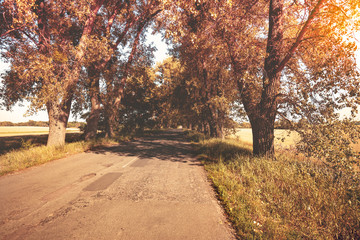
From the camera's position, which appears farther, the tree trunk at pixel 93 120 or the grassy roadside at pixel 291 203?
the tree trunk at pixel 93 120

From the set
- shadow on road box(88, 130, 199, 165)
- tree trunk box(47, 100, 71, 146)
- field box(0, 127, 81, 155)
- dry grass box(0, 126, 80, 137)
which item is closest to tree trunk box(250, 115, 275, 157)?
shadow on road box(88, 130, 199, 165)

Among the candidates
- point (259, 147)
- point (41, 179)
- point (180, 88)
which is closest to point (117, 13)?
point (180, 88)

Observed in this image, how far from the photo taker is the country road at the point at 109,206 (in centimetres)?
267

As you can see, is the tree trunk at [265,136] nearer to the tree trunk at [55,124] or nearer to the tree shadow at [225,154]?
the tree shadow at [225,154]

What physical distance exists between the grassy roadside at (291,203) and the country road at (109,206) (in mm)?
457

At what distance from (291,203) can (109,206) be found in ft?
13.8

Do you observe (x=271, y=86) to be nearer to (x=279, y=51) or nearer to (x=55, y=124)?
(x=279, y=51)

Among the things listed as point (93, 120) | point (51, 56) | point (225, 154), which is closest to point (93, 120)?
point (93, 120)

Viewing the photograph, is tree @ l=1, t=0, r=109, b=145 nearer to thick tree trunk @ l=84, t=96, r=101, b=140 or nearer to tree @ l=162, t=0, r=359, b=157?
thick tree trunk @ l=84, t=96, r=101, b=140

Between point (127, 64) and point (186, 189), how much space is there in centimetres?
1419

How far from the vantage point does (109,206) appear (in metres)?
3.47

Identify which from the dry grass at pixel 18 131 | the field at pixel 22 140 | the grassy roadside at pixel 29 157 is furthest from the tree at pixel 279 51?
the dry grass at pixel 18 131

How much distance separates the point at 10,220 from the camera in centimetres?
299

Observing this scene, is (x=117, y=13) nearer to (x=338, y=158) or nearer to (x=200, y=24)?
(x=200, y=24)
